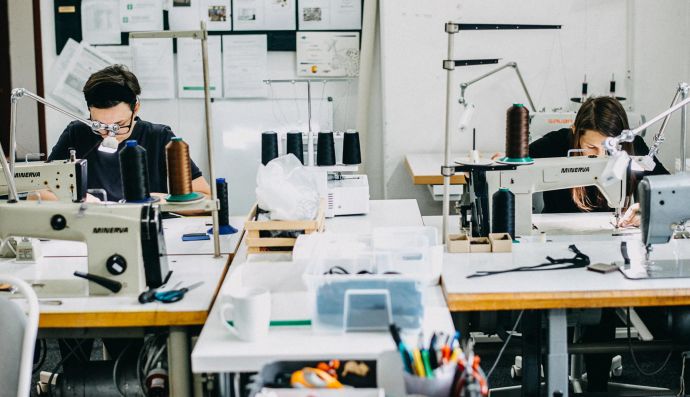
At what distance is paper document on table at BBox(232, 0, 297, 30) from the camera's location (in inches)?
186

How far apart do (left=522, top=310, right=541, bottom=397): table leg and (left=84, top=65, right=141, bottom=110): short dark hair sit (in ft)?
6.17

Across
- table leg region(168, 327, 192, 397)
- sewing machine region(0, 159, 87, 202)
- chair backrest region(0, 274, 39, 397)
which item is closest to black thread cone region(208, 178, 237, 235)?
sewing machine region(0, 159, 87, 202)

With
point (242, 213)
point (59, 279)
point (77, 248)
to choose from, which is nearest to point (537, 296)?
point (59, 279)

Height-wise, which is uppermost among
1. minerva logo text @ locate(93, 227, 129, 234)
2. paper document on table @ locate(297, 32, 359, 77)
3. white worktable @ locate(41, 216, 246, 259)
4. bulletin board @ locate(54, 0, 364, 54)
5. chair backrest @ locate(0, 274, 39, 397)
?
bulletin board @ locate(54, 0, 364, 54)

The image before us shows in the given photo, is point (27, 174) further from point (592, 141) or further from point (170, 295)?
point (592, 141)

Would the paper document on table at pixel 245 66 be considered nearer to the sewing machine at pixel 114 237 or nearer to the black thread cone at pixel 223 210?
the black thread cone at pixel 223 210

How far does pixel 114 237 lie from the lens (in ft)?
7.19

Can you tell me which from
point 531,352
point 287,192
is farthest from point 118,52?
point 531,352

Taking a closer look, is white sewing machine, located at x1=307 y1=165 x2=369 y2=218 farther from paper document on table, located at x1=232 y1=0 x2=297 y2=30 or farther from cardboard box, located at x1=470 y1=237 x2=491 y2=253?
paper document on table, located at x1=232 y1=0 x2=297 y2=30

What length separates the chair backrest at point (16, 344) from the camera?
6.14 feet

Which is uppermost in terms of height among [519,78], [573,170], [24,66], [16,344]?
[24,66]

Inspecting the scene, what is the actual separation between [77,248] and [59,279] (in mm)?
448

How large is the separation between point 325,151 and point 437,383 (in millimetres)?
1683

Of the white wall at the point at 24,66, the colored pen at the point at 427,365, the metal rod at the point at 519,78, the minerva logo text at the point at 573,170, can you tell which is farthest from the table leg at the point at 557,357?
the white wall at the point at 24,66
